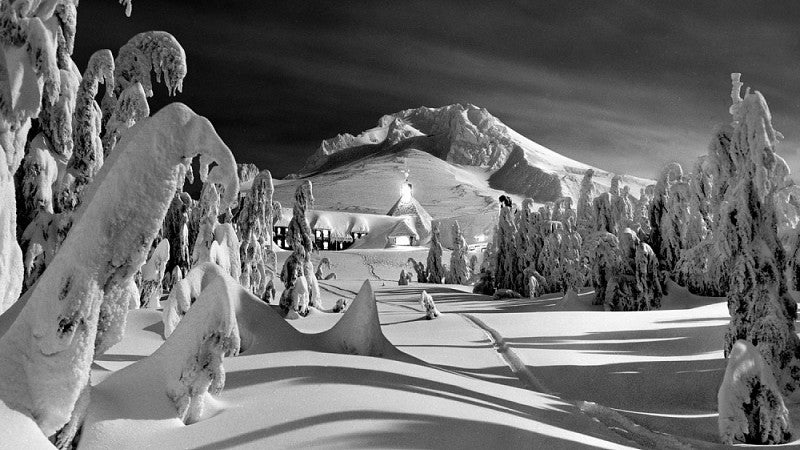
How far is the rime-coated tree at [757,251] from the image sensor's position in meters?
11.1

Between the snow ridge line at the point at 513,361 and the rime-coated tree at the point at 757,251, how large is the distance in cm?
408

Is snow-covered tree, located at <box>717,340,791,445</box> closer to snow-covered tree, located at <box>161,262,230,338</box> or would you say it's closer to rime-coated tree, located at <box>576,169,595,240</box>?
snow-covered tree, located at <box>161,262,230,338</box>

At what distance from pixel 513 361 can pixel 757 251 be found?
18.4ft

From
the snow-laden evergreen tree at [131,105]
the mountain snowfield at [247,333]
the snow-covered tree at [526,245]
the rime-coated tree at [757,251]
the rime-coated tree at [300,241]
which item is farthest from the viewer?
the snow-covered tree at [526,245]

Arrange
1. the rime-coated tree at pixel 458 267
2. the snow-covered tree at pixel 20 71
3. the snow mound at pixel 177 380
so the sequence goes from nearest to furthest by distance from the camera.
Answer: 1. the snow mound at pixel 177 380
2. the snow-covered tree at pixel 20 71
3. the rime-coated tree at pixel 458 267

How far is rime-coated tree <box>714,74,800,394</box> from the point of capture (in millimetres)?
11055

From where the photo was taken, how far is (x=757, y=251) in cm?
1139

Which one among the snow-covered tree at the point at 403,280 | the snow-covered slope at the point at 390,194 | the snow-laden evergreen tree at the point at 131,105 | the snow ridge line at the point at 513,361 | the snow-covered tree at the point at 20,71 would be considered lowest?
the snow-covered slope at the point at 390,194

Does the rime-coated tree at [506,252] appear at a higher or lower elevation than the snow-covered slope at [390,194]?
higher

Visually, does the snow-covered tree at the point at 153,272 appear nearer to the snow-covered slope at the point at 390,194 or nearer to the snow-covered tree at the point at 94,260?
the snow-covered tree at the point at 94,260

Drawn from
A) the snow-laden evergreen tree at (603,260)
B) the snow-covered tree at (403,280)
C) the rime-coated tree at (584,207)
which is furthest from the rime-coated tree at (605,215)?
the snow-covered tree at (403,280)

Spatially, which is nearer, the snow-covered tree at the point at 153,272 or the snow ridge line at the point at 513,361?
the snow ridge line at the point at 513,361

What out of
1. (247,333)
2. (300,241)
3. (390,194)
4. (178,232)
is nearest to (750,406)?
(247,333)

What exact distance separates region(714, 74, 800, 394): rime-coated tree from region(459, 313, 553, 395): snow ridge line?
4.08 m
